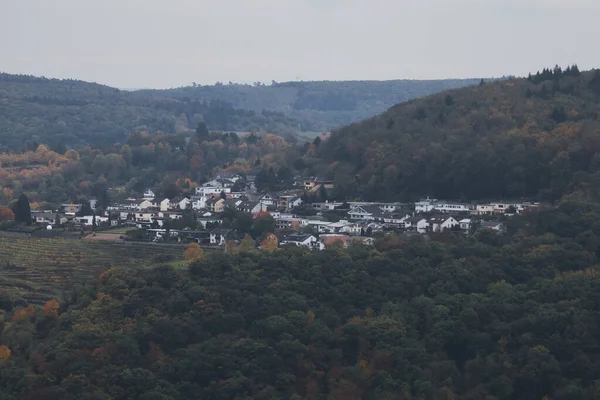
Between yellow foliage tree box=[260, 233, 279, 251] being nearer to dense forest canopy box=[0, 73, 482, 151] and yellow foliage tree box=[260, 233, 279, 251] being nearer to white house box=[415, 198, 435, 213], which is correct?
white house box=[415, 198, 435, 213]

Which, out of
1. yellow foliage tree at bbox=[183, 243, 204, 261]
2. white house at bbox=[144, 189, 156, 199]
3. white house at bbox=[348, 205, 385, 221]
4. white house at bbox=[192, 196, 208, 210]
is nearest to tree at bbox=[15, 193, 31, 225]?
white house at bbox=[192, 196, 208, 210]

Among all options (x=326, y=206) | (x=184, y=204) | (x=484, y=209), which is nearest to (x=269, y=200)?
(x=326, y=206)

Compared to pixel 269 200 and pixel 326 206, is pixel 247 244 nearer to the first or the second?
pixel 326 206

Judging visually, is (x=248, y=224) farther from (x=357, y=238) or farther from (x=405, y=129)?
(x=405, y=129)

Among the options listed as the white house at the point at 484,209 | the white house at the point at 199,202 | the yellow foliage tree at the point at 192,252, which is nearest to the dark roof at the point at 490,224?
the white house at the point at 484,209

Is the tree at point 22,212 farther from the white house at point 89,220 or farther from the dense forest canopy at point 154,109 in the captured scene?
the dense forest canopy at point 154,109
